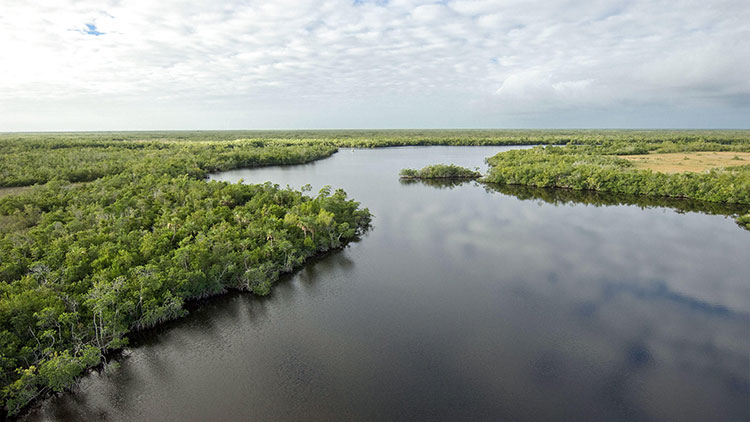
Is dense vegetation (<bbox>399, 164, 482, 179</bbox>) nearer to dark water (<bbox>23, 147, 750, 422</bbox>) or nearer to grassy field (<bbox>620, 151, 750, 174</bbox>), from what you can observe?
grassy field (<bbox>620, 151, 750, 174</bbox>)

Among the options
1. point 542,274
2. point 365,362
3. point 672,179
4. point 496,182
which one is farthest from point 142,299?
point 672,179

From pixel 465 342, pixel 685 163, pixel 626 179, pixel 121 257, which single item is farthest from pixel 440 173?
pixel 121 257

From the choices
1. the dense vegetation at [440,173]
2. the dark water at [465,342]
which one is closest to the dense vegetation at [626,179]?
the dense vegetation at [440,173]

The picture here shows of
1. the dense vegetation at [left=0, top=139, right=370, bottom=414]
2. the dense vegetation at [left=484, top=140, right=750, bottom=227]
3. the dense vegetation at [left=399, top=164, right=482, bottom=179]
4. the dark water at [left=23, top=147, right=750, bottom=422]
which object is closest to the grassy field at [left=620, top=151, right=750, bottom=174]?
the dense vegetation at [left=484, top=140, right=750, bottom=227]

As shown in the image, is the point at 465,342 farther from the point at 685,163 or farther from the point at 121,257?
the point at 685,163

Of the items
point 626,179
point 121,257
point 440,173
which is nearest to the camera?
point 121,257

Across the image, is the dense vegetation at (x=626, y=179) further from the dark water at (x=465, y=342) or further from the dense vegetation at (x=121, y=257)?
the dense vegetation at (x=121, y=257)

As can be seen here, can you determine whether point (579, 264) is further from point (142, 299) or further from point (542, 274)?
point (142, 299)
